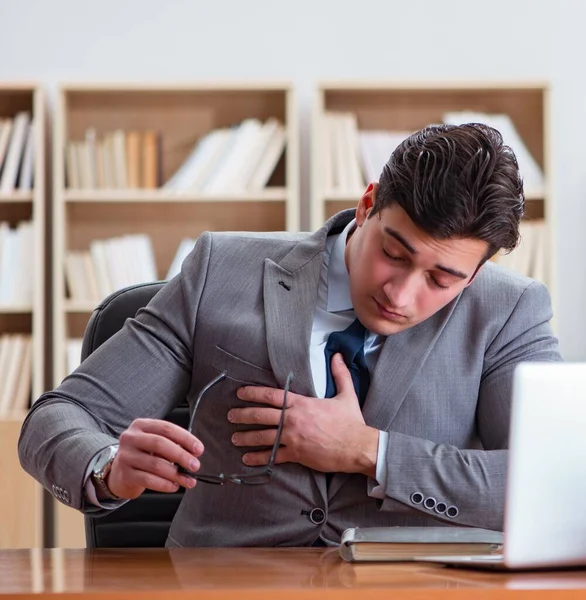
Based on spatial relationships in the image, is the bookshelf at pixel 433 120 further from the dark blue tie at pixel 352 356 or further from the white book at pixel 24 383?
the dark blue tie at pixel 352 356

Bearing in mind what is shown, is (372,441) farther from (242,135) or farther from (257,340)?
(242,135)

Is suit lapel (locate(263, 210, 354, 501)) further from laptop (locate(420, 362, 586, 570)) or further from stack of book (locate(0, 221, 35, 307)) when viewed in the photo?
stack of book (locate(0, 221, 35, 307))

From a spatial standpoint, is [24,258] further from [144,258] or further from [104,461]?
[104,461]

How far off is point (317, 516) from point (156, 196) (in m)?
2.21

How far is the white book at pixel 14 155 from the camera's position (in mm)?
3555

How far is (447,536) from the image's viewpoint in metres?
1.16

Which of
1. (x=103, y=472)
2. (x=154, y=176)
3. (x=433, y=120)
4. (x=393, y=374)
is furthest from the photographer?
(x=433, y=120)

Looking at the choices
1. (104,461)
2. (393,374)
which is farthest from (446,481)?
(104,461)

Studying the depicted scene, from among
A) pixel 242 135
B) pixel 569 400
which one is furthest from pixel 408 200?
pixel 242 135

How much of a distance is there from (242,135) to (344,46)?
0.60 m

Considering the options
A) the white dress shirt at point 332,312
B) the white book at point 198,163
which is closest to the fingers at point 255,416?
the white dress shirt at point 332,312

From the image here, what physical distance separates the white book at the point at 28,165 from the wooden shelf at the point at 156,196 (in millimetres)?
157

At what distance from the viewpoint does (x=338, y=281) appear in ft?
5.50

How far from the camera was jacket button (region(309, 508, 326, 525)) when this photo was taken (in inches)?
59.4
